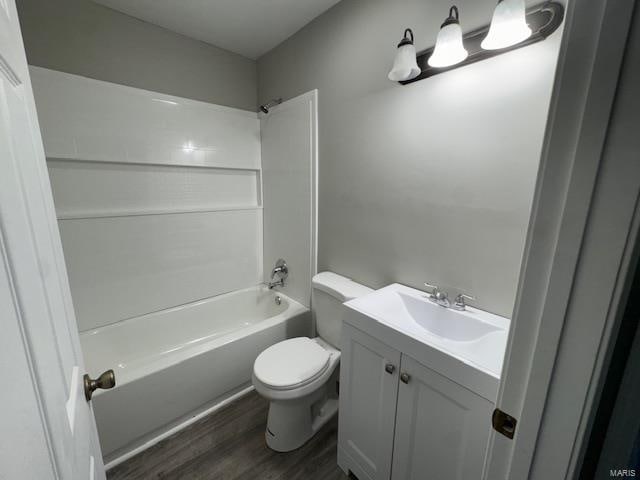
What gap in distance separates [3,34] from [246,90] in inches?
84.3

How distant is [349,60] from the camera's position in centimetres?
159

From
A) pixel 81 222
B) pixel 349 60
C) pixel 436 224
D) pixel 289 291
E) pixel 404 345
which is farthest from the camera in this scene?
pixel 289 291

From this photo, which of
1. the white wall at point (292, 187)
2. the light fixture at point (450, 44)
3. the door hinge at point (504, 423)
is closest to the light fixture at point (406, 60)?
the light fixture at point (450, 44)

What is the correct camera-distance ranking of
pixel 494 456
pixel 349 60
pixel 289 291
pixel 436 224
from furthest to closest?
pixel 289 291 < pixel 349 60 < pixel 436 224 < pixel 494 456

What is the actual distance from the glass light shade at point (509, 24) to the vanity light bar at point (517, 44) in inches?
1.8

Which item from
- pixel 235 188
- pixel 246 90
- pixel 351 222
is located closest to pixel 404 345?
pixel 351 222

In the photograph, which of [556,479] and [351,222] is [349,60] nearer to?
[351,222]

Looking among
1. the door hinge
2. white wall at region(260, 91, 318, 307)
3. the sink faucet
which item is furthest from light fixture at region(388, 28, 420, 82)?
the door hinge

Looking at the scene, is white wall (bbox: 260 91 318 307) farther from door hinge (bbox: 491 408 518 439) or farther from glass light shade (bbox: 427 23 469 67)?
door hinge (bbox: 491 408 518 439)

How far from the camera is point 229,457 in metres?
1.45

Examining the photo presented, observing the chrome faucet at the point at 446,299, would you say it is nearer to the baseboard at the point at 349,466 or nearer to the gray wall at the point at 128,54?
the baseboard at the point at 349,466

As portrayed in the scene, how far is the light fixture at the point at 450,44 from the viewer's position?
104 cm

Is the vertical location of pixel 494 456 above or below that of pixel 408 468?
above

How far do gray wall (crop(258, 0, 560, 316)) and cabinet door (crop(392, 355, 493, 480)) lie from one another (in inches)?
18.4
